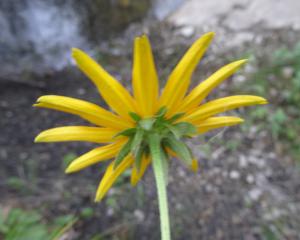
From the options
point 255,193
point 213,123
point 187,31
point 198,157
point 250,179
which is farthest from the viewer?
point 187,31

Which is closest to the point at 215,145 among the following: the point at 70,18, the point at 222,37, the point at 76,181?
the point at 76,181

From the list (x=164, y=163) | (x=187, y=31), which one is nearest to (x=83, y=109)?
(x=164, y=163)

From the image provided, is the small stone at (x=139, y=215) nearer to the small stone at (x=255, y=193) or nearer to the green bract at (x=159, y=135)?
the small stone at (x=255, y=193)

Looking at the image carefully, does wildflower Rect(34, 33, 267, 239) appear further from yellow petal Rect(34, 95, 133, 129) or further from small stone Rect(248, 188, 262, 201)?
small stone Rect(248, 188, 262, 201)

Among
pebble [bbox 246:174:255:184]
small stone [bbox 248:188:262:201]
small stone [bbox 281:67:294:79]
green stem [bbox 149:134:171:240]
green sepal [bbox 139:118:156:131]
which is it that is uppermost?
small stone [bbox 281:67:294:79]

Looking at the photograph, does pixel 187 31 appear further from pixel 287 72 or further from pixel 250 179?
pixel 250 179

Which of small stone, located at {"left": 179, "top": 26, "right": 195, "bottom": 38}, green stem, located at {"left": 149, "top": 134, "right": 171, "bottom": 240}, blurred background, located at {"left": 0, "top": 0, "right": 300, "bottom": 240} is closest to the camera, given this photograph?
green stem, located at {"left": 149, "top": 134, "right": 171, "bottom": 240}

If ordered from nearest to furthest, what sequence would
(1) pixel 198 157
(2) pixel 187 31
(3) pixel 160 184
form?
(3) pixel 160 184 → (1) pixel 198 157 → (2) pixel 187 31

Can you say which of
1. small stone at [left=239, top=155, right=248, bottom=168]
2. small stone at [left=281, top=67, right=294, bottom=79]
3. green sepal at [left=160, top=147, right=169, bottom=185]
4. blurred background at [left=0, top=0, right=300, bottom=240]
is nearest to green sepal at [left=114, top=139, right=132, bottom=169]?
green sepal at [left=160, top=147, right=169, bottom=185]

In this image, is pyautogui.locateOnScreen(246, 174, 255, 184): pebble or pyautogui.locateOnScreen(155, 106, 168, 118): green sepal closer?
pyautogui.locateOnScreen(155, 106, 168, 118): green sepal
